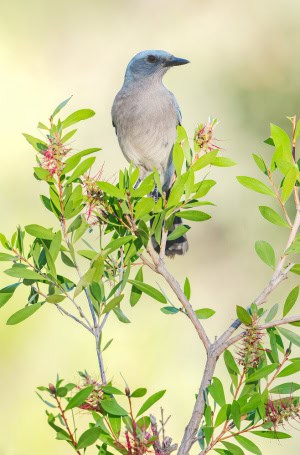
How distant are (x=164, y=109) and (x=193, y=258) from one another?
1.11 meters

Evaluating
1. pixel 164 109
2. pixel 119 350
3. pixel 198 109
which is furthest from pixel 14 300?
pixel 198 109

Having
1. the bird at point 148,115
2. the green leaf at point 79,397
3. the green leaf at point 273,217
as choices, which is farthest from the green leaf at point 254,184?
the bird at point 148,115

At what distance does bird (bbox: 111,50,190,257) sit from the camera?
170 inches

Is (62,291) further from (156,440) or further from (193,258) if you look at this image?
(193,258)

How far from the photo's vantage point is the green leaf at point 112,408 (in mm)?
1547

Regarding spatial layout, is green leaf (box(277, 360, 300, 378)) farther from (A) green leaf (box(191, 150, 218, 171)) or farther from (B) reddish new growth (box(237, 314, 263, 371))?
(A) green leaf (box(191, 150, 218, 171))

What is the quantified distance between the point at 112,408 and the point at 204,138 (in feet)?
2.37

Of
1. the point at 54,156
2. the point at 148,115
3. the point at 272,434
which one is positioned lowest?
the point at 272,434

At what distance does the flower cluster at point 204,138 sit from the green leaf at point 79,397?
0.72 meters

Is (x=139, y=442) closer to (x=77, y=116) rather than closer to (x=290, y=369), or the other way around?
(x=290, y=369)

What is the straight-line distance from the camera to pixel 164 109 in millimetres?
4340

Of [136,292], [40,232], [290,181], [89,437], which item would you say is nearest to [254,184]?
[290,181]

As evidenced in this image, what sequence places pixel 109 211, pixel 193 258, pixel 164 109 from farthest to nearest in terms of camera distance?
pixel 193 258, pixel 164 109, pixel 109 211

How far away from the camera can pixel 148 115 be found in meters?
4.31
